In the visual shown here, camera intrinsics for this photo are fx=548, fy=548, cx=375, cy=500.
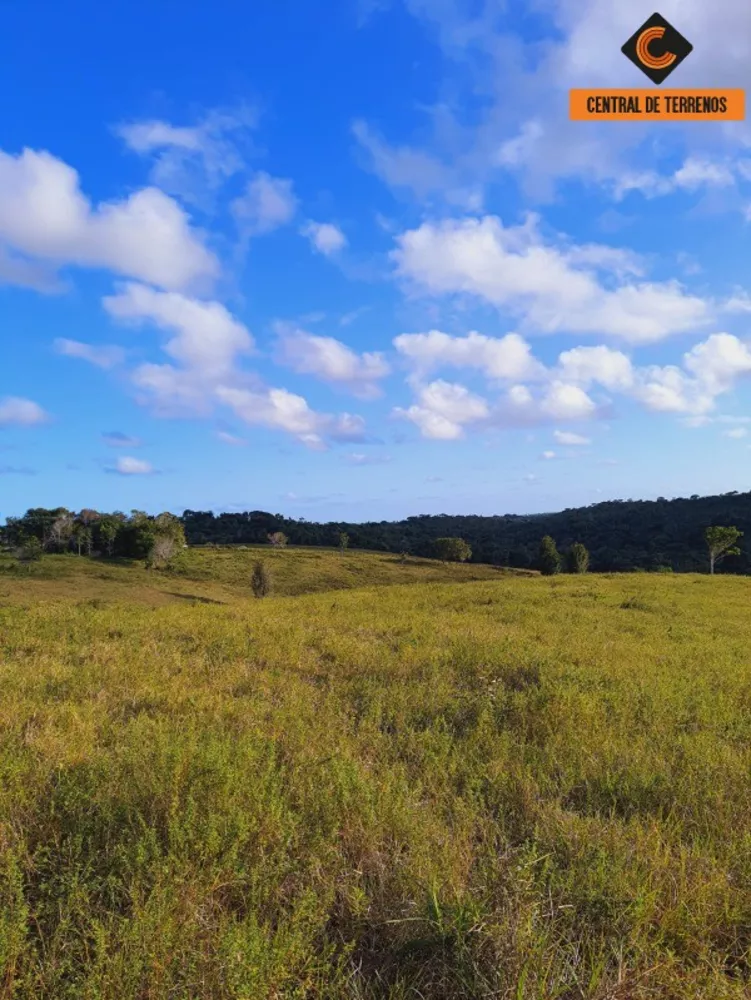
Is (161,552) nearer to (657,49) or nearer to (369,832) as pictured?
(657,49)

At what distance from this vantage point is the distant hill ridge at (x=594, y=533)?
93562 millimetres

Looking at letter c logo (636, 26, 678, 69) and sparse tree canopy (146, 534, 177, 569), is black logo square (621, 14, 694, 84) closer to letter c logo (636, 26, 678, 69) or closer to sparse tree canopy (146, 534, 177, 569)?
letter c logo (636, 26, 678, 69)

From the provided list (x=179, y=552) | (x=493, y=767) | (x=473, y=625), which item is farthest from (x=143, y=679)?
(x=179, y=552)

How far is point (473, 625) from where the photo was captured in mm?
14773

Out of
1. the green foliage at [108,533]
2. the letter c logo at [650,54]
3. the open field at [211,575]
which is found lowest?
the open field at [211,575]

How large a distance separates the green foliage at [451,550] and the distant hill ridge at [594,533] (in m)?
9.26

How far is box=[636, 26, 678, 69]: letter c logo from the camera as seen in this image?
12750mm

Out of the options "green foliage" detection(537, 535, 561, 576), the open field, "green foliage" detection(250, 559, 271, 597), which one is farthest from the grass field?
"green foliage" detection(537, 535, 561, 576)

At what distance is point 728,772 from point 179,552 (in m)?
87.9

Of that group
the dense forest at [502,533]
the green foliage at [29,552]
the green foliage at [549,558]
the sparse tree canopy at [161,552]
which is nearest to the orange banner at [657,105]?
the dense forest at [502,533]

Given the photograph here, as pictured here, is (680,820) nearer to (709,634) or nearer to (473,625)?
(473,625)

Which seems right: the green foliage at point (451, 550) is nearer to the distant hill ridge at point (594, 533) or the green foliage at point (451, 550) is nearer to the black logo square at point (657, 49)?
the distant hill ridge at point (594, 533)

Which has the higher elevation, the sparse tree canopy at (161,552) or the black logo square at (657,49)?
the black logo square at (657,49)

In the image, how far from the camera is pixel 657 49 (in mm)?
12938
